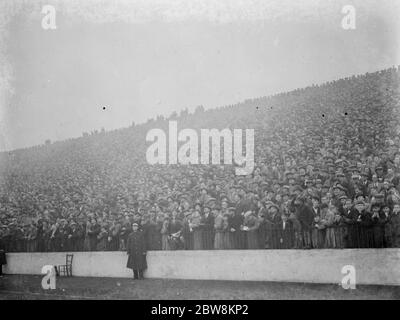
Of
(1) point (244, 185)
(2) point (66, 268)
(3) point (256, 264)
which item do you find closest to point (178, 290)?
(3) point (256, 264)

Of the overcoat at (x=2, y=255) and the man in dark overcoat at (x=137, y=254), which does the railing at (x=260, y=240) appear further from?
the overcoat at (x=2, y=255)

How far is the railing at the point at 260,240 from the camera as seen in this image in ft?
36.9

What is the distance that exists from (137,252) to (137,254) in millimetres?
53

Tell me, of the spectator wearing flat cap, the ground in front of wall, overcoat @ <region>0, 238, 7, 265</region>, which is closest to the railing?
the spectator wearing flat cap

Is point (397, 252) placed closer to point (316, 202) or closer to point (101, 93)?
point (316, 202)

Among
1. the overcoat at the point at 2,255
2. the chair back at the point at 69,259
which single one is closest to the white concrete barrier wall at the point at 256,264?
the chair back at the point at 69,259

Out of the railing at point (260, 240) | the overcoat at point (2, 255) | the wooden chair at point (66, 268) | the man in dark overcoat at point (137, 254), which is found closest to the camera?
the railing at point (260, 240)

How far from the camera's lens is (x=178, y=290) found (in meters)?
12.8

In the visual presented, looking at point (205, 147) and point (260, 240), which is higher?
point (205, 147)

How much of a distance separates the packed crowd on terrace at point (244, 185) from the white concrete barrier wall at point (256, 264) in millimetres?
207

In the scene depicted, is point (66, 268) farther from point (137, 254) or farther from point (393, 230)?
point (393, 230)

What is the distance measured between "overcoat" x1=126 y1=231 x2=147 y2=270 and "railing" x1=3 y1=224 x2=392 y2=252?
0.54ft

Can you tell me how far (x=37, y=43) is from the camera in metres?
15.2

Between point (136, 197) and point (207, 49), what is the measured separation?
4.84m
